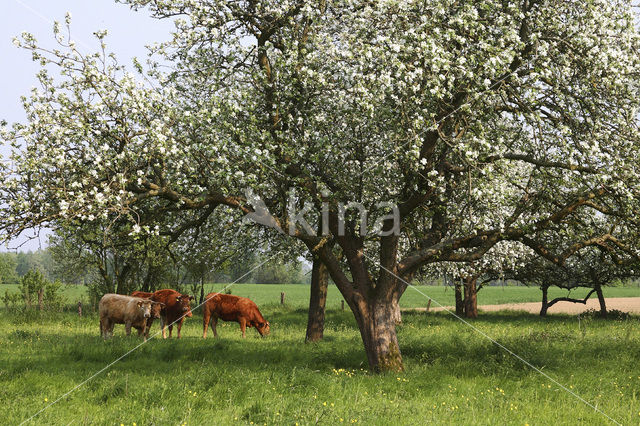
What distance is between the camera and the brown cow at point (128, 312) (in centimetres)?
2102

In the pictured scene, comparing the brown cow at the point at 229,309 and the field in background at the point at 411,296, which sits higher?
the brown cow at the point at 229,309

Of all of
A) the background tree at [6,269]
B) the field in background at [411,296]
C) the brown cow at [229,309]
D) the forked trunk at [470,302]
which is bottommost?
the field in background at [411,296]

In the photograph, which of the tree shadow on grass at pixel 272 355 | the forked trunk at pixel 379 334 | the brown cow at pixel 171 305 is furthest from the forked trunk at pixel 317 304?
the forked trunk at pixel 379 334

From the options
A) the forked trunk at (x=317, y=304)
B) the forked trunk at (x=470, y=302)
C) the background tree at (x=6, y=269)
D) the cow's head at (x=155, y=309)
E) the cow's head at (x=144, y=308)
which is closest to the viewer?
the cow's head at (x=144, y=308)

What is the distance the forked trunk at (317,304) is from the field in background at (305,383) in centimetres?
307

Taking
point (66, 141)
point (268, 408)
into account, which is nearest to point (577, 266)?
point (268, 408)

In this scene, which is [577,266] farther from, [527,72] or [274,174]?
[274,174]

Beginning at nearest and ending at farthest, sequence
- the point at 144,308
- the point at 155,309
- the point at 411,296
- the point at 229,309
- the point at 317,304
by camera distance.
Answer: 1. the point at 144,308
2. the point at 155,309
3. the point at 317,304
4. the point at 229,309
5. the point at 411,296

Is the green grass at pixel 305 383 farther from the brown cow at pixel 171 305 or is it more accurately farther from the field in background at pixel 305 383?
the brown cow at pixel 171 305

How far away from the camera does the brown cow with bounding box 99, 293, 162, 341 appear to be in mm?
21016

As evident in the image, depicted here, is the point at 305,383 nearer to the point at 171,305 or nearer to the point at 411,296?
the point at 171,305

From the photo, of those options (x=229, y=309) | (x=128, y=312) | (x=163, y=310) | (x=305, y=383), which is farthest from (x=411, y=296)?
(x=305, y=383)

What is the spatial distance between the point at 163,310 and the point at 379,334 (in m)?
11.7

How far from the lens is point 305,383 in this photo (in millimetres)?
13570
